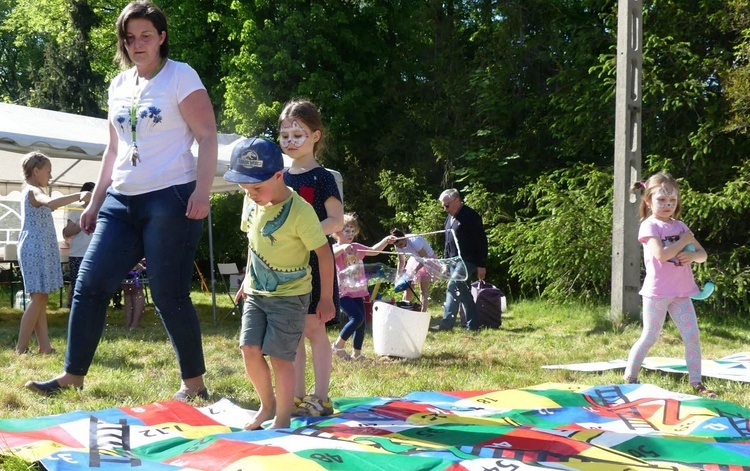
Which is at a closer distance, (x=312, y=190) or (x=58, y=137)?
(x=312, y=190)

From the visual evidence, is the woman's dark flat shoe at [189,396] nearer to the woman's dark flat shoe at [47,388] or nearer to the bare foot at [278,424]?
the woman's dark flat shoe at [47,388]

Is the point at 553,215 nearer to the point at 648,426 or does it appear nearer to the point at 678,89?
the point at 678,89

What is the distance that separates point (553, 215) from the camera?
11648 millimetres

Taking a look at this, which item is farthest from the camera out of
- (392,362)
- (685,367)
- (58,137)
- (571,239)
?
(571,239)

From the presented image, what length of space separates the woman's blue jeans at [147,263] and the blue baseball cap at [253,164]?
83 cm

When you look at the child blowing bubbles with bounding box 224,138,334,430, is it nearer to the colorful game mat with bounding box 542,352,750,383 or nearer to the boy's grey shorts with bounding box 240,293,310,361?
the boy's grey shorts with bounding box 240,293,310,361

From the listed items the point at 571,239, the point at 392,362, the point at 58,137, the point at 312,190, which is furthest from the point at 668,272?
the point at 58,137

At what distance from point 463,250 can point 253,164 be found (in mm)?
7135

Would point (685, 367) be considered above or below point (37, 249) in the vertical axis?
below

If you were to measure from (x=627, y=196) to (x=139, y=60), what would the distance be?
674 cm

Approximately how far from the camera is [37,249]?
21.8 feet

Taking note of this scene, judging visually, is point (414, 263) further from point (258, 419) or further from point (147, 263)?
point (258, 419)

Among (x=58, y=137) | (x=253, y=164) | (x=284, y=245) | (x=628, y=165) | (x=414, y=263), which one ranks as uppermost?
(x=58, y=137)

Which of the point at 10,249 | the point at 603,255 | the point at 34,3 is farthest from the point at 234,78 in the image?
the point at 34,3
